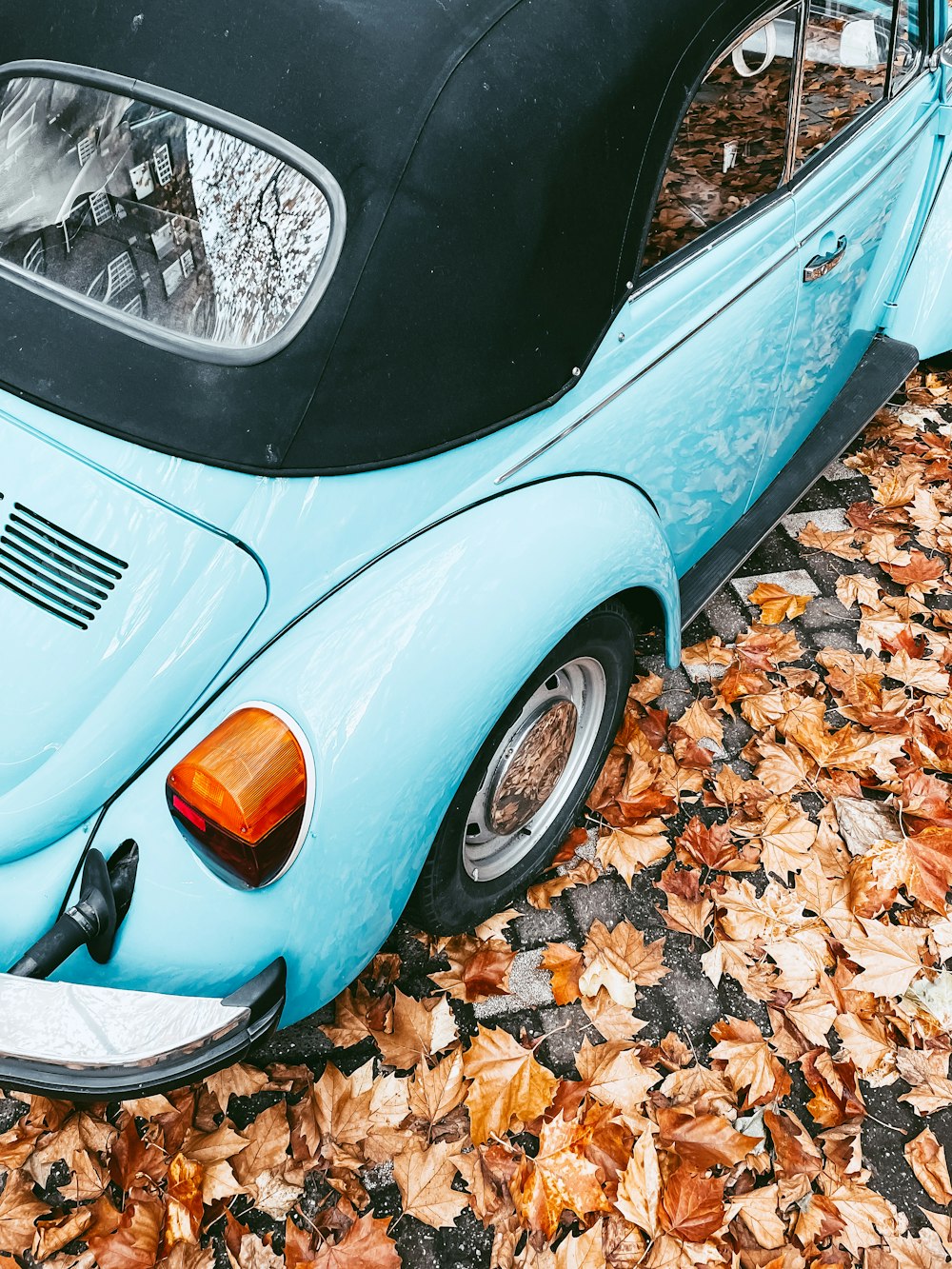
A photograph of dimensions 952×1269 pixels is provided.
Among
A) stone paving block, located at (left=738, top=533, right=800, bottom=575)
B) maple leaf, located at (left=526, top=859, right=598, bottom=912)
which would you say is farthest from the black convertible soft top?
stone paving block, located at (left=738, top=533, right=800, bottom=575)

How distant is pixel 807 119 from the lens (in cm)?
238

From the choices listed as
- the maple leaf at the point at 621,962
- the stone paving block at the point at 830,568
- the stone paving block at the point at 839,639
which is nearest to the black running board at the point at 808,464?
the stone paving block at the point at 830,568

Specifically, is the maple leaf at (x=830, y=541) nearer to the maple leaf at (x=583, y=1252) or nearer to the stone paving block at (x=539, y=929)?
the stone paving block at (x=539, y=929)

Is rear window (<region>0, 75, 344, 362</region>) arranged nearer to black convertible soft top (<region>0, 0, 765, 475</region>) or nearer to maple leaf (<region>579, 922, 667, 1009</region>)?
black convertible soft top (<region>0, 0, 765, 475</region>)

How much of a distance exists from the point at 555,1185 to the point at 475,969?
495 millimetres

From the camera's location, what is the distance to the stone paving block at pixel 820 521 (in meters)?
3.38

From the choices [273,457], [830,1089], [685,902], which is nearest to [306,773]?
[273,457]

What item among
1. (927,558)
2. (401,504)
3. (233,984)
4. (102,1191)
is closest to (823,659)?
(927,558)

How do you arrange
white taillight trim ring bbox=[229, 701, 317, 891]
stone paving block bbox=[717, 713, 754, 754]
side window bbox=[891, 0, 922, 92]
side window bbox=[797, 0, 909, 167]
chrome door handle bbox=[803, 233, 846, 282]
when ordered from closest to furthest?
white taillight trim ring bbox=[229, 701, 317, 891] < side window bbox=[797, 0, 909, 167] < chrome door handle bbox=[803, 233, 846, 282] < stone paving block bbox=[717, 713, 754, 754] < side window bbox=[891, 0, 922, 92]

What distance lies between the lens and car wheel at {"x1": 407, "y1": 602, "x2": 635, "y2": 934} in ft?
6.13

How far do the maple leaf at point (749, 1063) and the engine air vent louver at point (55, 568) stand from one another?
163cm

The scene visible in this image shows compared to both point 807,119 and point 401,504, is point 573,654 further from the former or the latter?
point 807,119

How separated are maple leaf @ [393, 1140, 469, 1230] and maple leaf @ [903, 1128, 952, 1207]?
0.94 meters

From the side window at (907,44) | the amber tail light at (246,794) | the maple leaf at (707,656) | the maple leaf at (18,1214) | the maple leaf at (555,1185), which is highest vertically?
Answer: the side window at (907,44)
